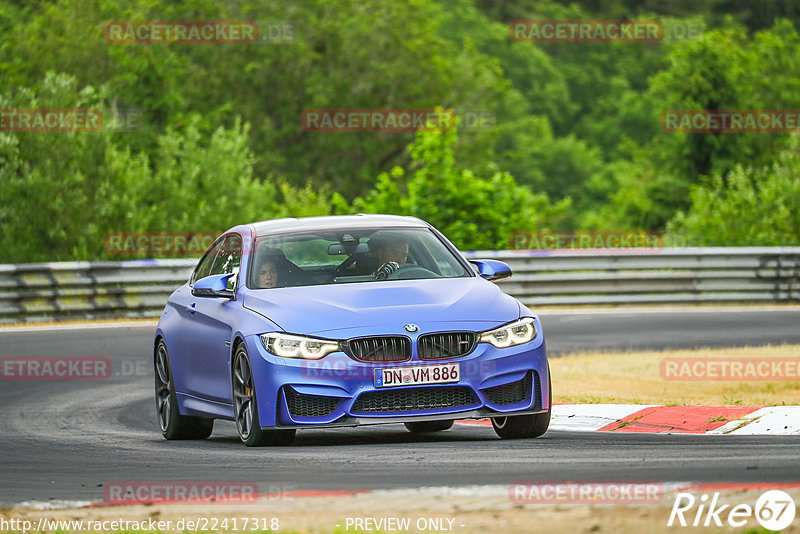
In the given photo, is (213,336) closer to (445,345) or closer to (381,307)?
(381,307)

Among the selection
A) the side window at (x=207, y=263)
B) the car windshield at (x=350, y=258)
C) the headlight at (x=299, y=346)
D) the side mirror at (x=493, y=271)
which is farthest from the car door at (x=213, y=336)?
the side mirror at (x=493, y=271)

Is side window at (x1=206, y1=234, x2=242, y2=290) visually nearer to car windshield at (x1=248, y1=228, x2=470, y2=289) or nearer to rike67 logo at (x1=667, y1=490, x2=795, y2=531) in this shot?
car windshield at (x1=248, y1=228, x2=470, y2=289)

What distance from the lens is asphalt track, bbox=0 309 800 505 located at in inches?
307

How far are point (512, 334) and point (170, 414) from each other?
306 centimetres

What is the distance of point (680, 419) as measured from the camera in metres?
10.9

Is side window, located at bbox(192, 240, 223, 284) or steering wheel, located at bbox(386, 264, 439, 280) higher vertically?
steering wheel, located at bbox(386, 264, 439, 280)

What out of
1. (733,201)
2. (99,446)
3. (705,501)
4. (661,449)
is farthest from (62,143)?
(705,501)

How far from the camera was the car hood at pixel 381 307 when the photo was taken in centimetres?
955

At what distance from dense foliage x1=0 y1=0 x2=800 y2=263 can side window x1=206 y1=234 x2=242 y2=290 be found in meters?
17.7

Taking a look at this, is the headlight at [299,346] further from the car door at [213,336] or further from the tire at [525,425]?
the tire at [525,425]

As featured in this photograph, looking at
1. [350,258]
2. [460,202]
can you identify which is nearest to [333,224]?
[350,258]

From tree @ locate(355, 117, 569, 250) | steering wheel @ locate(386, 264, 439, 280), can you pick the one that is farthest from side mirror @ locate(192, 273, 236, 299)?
tree @ locate(355, 117, 569, 250)

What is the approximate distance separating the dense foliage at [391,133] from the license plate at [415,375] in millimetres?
19800

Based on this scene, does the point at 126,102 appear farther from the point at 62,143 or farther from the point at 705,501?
the point at 705,501
